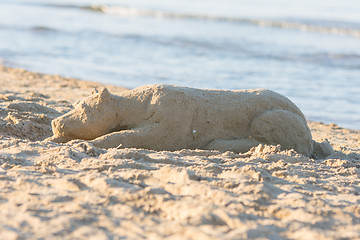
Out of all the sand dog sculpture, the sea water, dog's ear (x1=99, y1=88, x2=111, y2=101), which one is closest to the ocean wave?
the sea water

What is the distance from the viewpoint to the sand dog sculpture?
468 centimetres

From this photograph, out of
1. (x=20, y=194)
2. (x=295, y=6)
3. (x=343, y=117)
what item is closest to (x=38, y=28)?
(x=343, y=117)

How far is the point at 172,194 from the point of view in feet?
10.9

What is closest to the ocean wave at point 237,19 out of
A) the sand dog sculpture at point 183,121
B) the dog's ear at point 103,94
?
the sand dog sculpture at point 183,121

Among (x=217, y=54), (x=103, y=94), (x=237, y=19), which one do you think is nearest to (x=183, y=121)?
(x=103, y=94)

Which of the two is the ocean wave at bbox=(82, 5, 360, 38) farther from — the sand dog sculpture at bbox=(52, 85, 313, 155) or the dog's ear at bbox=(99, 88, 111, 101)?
the dog's ear at bbox=(99, 88, 111, 101)

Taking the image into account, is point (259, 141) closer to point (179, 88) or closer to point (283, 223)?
point (179, 88)

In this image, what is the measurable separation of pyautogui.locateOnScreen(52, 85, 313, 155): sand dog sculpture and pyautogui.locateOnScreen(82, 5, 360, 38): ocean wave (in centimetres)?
1626

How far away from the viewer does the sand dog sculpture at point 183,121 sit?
468 cm

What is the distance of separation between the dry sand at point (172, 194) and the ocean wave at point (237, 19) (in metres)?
17.3

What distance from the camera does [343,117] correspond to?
7707 mm

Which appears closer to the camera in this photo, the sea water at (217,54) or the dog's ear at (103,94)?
the dog's ear at (103,94)

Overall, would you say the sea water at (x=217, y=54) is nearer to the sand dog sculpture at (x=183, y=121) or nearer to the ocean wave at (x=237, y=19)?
the ocean wave at (x=237, y=19)

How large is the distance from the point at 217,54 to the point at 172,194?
419 inches
